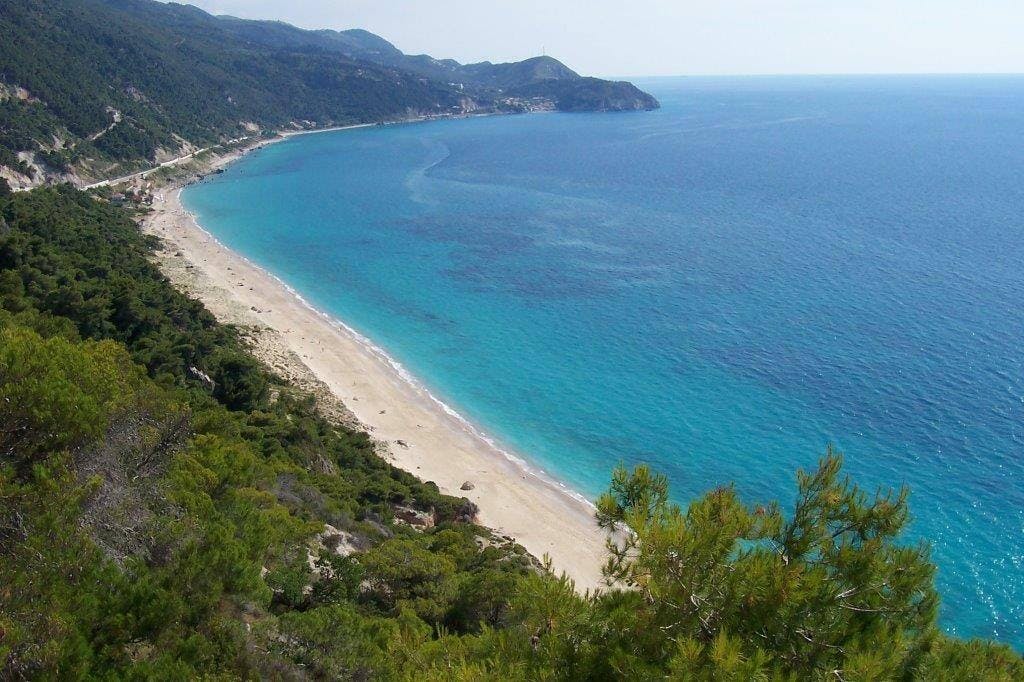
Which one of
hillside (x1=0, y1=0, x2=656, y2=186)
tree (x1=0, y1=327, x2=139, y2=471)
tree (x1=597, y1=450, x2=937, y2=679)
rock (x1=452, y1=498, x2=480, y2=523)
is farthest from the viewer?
hillside (x1=0, y1=0, x2=656, y2=186)

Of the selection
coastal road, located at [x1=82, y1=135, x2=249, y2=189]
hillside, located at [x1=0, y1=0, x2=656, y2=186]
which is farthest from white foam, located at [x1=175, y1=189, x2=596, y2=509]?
hillside, located at [x1=0, y1=0, x2=656, y2=186]

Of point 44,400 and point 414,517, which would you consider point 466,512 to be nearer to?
point 414,517

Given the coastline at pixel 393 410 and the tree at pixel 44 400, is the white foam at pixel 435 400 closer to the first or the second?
the coastline at pixel 393 410

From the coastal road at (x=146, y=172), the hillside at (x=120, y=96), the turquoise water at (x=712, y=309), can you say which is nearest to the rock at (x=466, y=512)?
the turquoise water at (x=712, y=309)

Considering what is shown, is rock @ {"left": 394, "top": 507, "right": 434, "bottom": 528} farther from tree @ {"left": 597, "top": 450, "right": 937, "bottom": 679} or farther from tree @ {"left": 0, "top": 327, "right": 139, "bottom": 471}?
tree @ {"left": 597, "top": 450, "right": 937, "bottom": 679}

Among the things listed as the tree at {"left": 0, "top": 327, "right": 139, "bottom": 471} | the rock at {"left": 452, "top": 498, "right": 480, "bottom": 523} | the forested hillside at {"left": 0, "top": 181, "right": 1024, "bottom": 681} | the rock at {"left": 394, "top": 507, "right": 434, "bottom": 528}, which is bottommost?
the rock at {"left": 452, "top": 498, "right": 480, "bottom": 523}

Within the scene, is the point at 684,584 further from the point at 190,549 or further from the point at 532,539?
the point at 532,539

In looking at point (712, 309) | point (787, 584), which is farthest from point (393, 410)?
point (787, 584)
